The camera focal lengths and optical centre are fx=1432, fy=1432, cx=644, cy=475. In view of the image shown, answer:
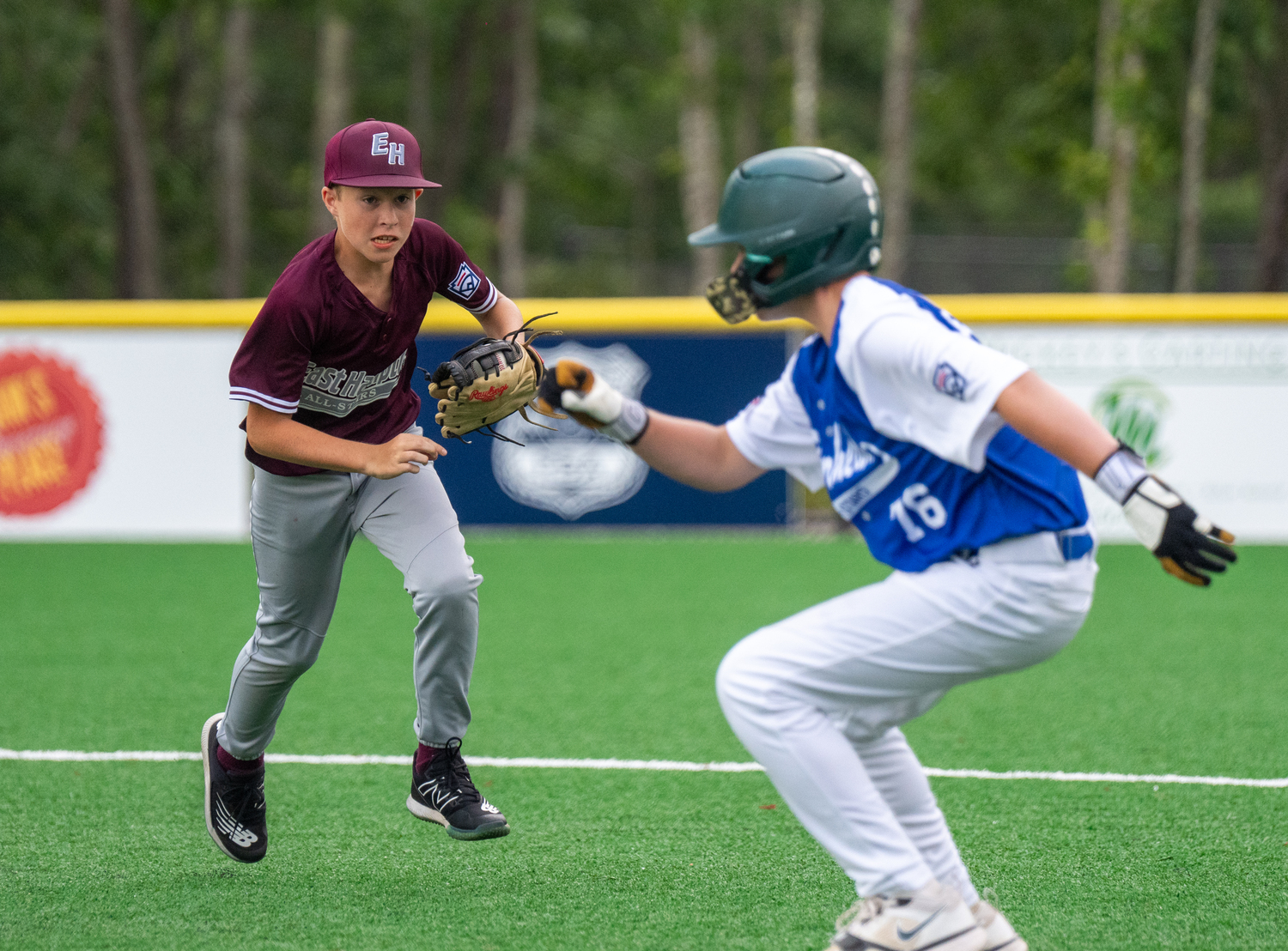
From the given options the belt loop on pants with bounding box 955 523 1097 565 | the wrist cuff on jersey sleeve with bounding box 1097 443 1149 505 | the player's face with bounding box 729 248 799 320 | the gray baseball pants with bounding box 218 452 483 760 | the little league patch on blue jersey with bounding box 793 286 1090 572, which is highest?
the player's face with bounding box 729 248 799 320

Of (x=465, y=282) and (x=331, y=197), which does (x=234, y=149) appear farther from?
(x=331, y=197)

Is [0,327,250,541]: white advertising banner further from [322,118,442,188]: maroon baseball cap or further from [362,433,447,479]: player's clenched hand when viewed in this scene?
[362,433,447,479]: player's clenched hand

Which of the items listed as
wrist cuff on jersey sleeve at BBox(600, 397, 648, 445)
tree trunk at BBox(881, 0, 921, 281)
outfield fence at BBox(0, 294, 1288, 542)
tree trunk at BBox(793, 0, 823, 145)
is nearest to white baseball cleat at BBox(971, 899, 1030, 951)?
wrist cuff on jersey sleeve at BBox(600, 397, 648, 445)

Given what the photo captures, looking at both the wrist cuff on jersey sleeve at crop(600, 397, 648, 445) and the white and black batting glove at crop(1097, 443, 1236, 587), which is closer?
the white and black batting glove at crop(1097, 443, 1236, 587)

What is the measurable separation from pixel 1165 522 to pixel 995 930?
3.58 ft

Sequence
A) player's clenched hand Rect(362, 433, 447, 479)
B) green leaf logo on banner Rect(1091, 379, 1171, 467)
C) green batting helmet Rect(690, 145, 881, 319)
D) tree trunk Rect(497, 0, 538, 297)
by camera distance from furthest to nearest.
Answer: tree trunk Rect(497, 0, 538, 297), green leaf logo on banner Rect(1091, 379, 1171, 467), player's clenched hand Rect(362, 433, 447, 479), green batting helmet Rect(690, 145, 881, 319)

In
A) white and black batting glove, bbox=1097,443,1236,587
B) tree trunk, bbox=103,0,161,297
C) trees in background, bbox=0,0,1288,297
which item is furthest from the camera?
trees in background, bbox=0,0,1288,297

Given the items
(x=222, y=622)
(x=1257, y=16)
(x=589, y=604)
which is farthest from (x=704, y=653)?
(x=1257, y=16)

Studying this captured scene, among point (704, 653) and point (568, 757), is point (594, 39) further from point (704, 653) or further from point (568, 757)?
point (568, 757)

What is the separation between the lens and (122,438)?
11.7m

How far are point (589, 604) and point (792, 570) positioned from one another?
1843 millimetres

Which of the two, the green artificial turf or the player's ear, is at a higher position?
the player's ear

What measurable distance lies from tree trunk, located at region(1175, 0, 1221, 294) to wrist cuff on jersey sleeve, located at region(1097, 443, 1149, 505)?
1936 centimetres

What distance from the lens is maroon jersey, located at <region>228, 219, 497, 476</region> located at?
382cm
